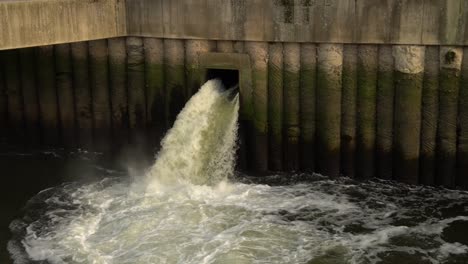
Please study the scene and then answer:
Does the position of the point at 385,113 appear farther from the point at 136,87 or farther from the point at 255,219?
the point at 136,87

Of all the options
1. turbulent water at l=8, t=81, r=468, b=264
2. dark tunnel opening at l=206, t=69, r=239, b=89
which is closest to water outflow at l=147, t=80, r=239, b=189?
turbulent water at l=8, t=81, r=468, b=264

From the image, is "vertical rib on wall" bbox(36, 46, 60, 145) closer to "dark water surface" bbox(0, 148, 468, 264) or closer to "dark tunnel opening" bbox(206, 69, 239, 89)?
"dark water surface" bbox(0, 148, 468, 264)

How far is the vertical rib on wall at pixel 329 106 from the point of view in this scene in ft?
54.4

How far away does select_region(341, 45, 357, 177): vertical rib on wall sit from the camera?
54.1 feet

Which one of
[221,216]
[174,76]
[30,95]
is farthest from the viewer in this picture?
[30,95]

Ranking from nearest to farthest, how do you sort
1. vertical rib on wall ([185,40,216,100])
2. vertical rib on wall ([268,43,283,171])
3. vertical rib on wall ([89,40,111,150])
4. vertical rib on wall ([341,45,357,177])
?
1. vertical rib on wall ([341,45,357,177])
2. vertical rib on wall ([268,43,283,171])
3. vertical rib on wall ([185,40,216,100])
4. vertical rib on wall ([89,40,111,150])

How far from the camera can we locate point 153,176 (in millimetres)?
17578

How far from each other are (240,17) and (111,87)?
4663mm

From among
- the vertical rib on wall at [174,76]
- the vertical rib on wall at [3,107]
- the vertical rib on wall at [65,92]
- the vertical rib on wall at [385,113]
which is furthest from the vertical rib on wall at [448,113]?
the vertical rib on wall at [3,107]

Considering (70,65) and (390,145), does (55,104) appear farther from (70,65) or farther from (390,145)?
(390,145)

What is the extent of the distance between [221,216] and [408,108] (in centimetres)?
547

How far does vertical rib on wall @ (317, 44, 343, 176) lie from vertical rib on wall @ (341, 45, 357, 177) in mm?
112

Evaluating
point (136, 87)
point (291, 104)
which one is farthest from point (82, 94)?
point (291, 104)

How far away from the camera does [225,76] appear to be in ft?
61.8
